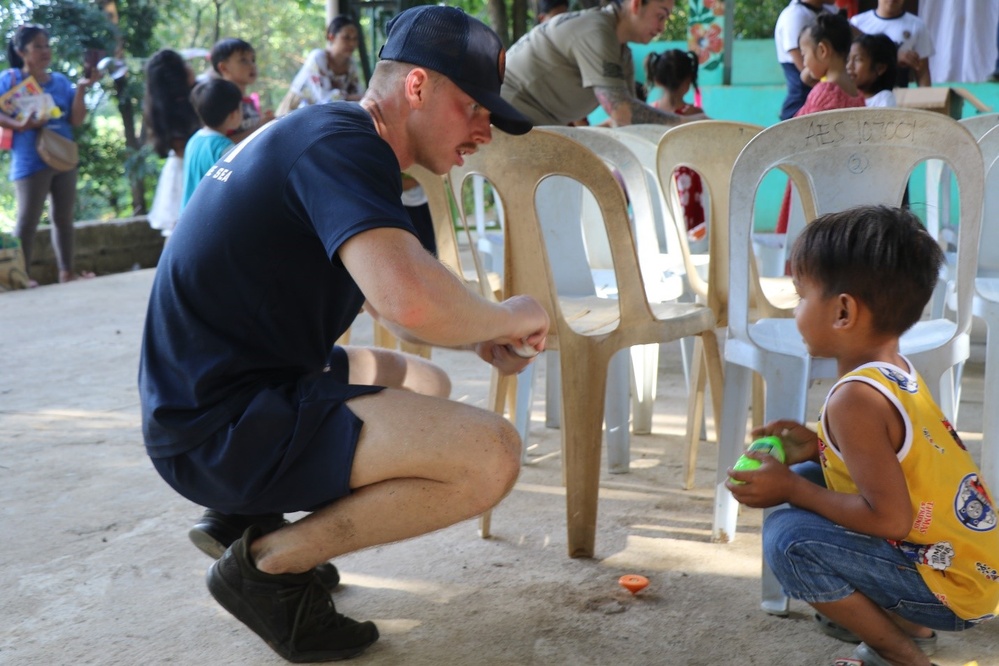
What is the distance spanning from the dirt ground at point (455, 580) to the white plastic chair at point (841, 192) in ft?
0.80

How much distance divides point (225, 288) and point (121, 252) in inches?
302

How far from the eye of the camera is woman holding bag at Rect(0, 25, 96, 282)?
7.34m

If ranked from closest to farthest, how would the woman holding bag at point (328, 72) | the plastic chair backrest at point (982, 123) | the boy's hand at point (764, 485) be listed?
1. the boy's hand at point (764, 485)
2. the plastic chair backrest at point (982, 123)
3. the woman holding bag at point (328, 72)

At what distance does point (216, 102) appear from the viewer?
15.7 feet

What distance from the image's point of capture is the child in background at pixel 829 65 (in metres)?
4.39

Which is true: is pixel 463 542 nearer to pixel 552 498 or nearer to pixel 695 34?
pixel 552 498

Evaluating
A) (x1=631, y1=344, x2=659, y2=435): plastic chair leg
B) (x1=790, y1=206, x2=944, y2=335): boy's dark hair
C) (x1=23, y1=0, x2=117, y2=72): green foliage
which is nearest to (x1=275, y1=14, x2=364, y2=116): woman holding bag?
(x1=631, y1=344, x2=659, y2=435): plastic chair leg

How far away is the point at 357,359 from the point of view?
2.46 meters

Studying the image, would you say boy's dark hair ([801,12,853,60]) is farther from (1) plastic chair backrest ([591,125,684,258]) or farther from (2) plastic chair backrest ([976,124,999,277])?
(2) plastic chair backrest ([976,124,999,277])

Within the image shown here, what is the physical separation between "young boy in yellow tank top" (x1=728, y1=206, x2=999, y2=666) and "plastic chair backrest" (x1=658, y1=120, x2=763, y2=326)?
107cm

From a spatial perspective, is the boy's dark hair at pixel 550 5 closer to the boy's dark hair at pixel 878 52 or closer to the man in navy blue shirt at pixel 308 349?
the boy's dark hair at pixel 878 52

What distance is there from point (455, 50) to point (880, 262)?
0.86 metres

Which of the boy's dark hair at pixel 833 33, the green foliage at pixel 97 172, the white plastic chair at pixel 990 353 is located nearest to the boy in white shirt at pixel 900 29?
the boy's dark hair at pixel 833 33

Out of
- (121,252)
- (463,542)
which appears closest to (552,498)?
(463,542)
